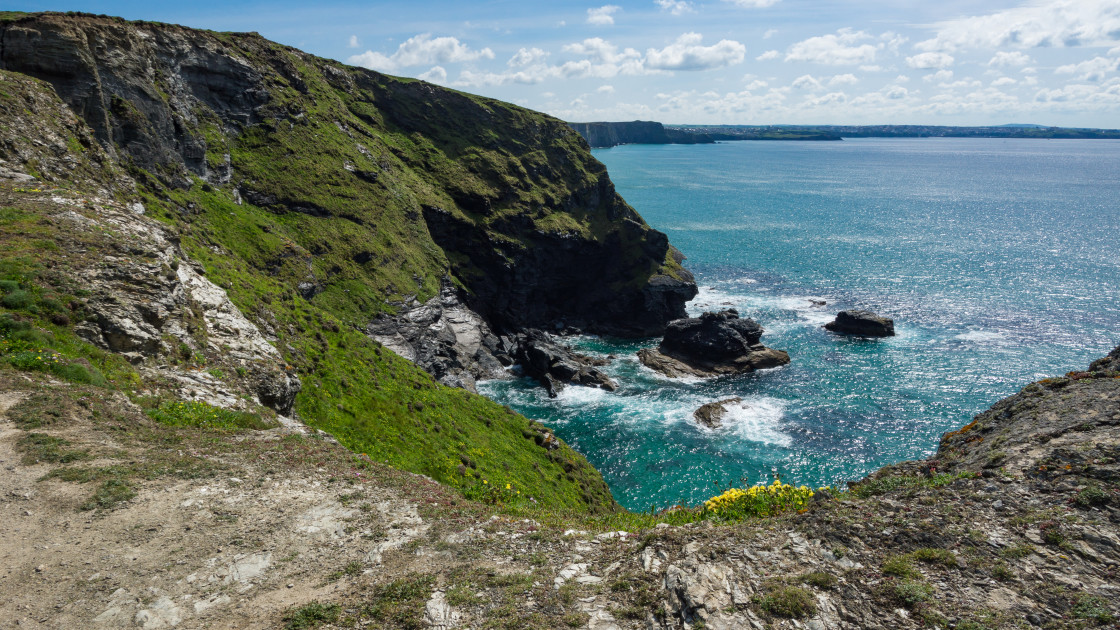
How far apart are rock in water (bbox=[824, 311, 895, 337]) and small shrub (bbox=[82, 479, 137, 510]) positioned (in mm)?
89141

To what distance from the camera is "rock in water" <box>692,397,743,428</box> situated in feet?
206

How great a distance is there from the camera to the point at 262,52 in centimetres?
8500

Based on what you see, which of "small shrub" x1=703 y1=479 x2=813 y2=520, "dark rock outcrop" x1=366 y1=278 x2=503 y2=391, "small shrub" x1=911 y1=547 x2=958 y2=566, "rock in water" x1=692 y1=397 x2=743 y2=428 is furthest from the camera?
"dark rock outcrop" x1=366 y1=278 x2=503 y2=391

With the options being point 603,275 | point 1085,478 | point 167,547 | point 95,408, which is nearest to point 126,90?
point 95,408

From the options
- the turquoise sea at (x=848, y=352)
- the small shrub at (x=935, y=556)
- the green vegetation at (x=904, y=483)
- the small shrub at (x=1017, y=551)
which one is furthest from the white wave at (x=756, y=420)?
the small shrub at (x=935, y=556)

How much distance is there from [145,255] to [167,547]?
53.9 ft

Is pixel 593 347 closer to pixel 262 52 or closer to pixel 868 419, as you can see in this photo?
pixel 868 419

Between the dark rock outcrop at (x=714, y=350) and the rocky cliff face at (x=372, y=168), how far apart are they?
42.7ft

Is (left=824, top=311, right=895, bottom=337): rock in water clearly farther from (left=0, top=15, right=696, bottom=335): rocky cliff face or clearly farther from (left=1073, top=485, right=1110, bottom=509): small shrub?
(left=1073, top=485, right=1110, bottom=509): small shrub

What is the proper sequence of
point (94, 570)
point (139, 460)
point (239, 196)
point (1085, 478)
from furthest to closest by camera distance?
point (239, 196), point (139, 460), point (1085, 478), point (94, 570)

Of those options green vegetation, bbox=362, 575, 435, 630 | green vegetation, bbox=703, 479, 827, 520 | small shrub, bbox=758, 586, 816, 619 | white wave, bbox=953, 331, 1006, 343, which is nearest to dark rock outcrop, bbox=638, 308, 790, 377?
white wave, bbox=953, 331, 1006, 343

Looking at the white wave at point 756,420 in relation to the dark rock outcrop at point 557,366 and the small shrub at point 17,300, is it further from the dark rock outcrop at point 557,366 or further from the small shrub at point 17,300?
the small shrub at point 17,300

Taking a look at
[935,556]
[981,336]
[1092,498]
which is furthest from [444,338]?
[981,336]

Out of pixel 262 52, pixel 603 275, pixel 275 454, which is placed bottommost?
pixel 603 275
